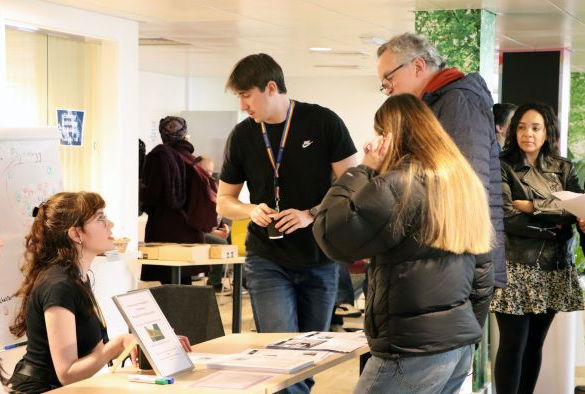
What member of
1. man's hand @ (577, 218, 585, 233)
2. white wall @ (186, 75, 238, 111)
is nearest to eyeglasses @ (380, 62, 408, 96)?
man's hand @ (577, 218, 585, 233)

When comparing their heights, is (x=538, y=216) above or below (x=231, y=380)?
above

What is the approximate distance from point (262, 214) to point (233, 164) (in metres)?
0.46

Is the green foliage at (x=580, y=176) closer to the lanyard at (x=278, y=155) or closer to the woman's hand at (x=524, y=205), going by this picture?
the woman's hand at (x=524, y=205)

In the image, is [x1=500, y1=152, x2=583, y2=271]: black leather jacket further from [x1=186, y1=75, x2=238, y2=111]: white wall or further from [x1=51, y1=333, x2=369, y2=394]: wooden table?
[x1=186, y1=75, x2=238, y2=111]: white wall

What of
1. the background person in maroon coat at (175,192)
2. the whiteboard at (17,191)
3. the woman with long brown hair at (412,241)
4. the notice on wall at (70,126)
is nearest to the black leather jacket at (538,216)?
the woman with long brown hair at (412,241)

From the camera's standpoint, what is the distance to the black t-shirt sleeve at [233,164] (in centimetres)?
430

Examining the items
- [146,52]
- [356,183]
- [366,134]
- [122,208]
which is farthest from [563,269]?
[366,134]

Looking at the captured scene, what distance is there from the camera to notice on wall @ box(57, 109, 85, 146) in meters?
7.56

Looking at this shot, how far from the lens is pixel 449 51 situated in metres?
6.97

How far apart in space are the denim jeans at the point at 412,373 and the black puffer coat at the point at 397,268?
34 millimetres

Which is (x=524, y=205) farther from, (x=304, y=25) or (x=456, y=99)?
(x=304, y=25)

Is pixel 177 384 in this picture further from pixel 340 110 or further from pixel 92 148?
pixel 340 110

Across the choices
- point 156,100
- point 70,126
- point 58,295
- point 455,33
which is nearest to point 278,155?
point 58,295

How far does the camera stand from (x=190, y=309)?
4.43 m
